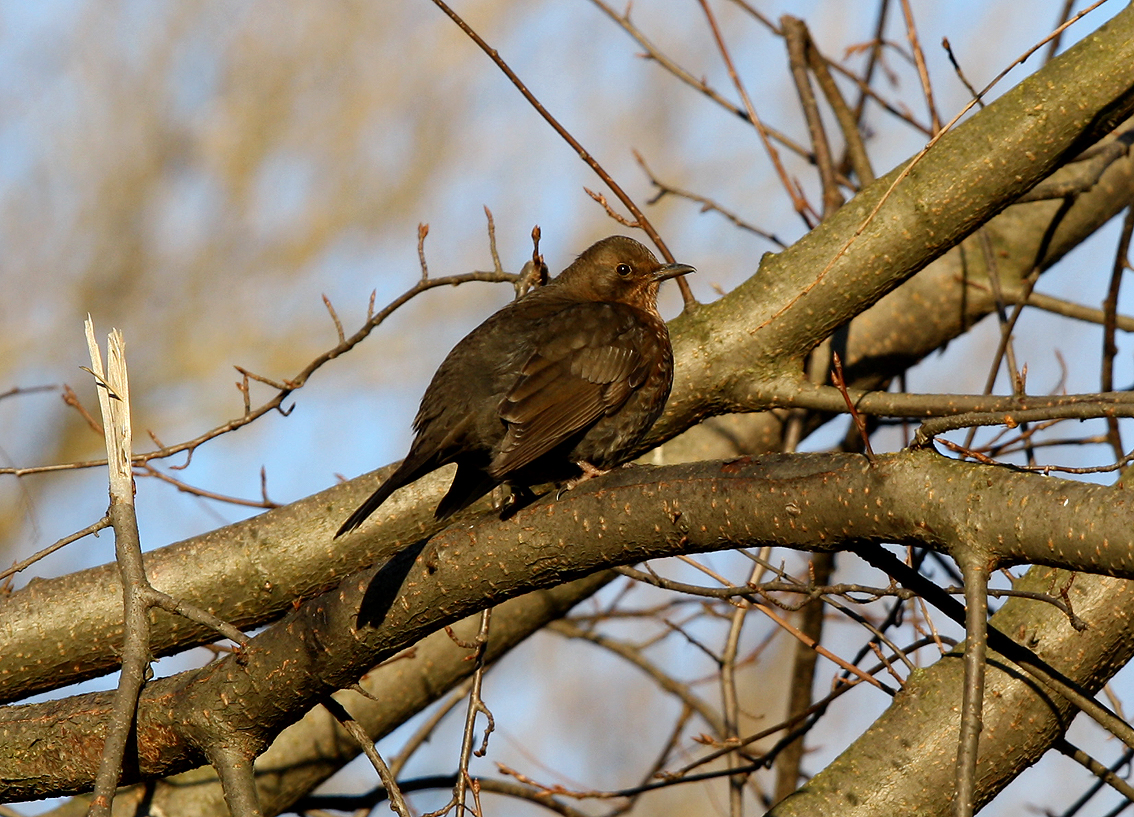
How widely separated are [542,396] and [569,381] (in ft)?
0.45

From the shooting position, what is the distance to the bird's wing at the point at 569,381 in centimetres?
380

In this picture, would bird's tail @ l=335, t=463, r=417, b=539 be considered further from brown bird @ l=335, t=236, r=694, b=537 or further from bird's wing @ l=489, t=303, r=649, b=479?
bird's wing @ l=489, t=303, r=649, b=479

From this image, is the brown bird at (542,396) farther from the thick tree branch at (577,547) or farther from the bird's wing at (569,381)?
the thick tree branch at (577,547)

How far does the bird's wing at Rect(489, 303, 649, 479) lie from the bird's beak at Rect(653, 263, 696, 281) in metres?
0.38

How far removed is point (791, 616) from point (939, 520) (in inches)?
172

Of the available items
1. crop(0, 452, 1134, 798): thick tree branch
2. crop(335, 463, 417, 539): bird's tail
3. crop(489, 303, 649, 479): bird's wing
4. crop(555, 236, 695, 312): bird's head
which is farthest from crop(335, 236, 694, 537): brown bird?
crop(0, 452, 1134, 798): thick tree branch

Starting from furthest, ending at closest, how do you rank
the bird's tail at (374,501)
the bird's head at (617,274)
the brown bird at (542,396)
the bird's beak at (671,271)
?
the bird's head at (617,274) → the bird's beak at (671,271) → the brown bird at (542,396) → the bird's tail at (374,501)

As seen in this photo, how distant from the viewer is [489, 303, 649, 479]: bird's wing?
3803 millimetres

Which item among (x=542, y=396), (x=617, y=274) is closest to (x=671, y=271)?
(x=617, y=274)

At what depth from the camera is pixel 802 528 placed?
2652 mm

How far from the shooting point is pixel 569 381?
13.4ft

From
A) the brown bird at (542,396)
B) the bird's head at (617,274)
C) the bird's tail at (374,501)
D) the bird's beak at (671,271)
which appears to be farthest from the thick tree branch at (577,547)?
the bird's head at (617,274)

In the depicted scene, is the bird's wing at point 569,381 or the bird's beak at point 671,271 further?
the bird's beak at point 671,271

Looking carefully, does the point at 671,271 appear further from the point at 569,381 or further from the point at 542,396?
the point at 542,396
